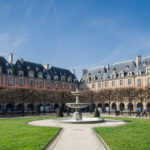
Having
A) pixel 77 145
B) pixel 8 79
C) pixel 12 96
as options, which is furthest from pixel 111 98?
pixel 77 145

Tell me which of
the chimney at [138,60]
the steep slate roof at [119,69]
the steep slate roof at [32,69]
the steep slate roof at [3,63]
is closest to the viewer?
the steep slate roof at [3,63]

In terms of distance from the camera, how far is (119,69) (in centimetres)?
5394

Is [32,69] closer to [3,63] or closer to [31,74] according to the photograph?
[31,74]

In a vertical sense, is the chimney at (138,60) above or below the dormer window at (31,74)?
above

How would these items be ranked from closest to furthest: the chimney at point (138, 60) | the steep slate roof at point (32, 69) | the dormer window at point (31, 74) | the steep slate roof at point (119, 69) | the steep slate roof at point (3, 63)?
the steep slate roof at point (3, 63), the steep slate roof at point (119, 69), the steep slate roof at point (32, 69), the chimney at point (138, 60), the dormer window at point (31, 74)

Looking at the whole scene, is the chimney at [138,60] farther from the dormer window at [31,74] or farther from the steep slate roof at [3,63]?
the steep slate roof at [3,63]

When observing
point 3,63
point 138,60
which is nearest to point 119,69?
point 138,60

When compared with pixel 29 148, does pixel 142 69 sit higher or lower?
higher

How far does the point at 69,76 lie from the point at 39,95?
71.6 ft

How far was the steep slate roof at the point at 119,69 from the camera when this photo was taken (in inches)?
1896

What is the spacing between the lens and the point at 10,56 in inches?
1970

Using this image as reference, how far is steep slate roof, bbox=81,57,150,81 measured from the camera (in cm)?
4816

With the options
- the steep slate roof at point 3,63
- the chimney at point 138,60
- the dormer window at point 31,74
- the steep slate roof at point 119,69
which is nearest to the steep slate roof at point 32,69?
the steep slate roof at point 3,63

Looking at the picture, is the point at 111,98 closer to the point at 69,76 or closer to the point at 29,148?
the point at 69,76
